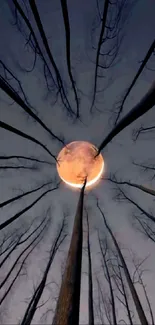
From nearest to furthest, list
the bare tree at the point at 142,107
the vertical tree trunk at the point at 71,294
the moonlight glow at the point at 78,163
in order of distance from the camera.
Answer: the vertical tree trunk at the point at 71,294 < the bare tree at the point at 142,107 < the moonlight glow at the point at 78,163

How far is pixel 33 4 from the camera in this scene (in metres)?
4.23

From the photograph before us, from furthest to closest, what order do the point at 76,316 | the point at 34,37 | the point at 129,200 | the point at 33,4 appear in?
1. the point at 129,200
2. the point at 34,37
3. the point at 33,4
4. the point at 76,316

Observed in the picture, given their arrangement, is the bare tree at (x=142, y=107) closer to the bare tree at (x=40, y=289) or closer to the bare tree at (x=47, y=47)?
the bare tree at (x=47, y=47)

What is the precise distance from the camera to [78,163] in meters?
8.47

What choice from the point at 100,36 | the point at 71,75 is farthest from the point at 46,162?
the point at 100,36

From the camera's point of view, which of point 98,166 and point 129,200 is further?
point 129,200

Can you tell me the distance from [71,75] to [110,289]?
972 cm

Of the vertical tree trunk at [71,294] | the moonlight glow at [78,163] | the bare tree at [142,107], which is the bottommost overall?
the vertical tree trunk at [71,294]

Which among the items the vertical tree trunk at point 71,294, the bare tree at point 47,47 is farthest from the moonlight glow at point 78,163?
the vertical tree trunk at point 71,294

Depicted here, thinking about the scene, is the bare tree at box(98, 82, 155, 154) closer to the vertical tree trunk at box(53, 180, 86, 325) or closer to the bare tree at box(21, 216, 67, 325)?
the vertical tree trunk at box(53, 180, 86, 325)

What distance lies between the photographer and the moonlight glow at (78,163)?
839cm

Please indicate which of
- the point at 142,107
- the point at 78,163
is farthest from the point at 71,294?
the point at 78,163

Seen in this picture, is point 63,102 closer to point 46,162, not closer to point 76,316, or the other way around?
point 46,162

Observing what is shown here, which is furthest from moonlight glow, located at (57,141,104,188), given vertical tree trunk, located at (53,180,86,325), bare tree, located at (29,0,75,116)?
vertical tree trunk, located at (53,180,86,325)
